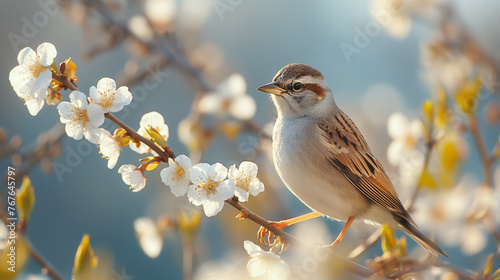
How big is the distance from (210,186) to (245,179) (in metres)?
0.14

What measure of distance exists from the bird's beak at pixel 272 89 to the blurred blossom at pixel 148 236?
0.69m

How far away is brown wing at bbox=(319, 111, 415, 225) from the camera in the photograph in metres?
2.01

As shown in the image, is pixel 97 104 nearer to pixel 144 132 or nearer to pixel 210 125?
pixel 144 132

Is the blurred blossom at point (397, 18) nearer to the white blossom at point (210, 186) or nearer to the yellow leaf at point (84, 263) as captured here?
the white blossom at point (210, 186)

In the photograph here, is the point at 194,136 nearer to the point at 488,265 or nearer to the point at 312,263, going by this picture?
the point at 312,263

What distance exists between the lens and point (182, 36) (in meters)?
2.76

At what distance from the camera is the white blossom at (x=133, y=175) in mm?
1277

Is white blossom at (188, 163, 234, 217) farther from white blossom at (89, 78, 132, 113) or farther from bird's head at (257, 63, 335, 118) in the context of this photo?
bird's head at (257, 63, 335, 118)

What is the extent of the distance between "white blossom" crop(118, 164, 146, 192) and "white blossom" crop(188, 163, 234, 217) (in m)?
0.13

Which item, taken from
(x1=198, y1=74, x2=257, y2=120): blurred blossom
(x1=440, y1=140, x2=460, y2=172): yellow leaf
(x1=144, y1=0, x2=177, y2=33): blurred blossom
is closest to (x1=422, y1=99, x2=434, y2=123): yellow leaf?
(x1=440, y1=140, x2=460, y2=172): yellow leaf

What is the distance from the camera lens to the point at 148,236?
2039 mm

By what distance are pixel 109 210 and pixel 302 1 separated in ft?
6.62

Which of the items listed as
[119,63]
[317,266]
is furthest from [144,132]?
[119,63]

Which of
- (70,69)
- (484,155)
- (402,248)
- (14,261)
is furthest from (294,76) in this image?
(14,261)
